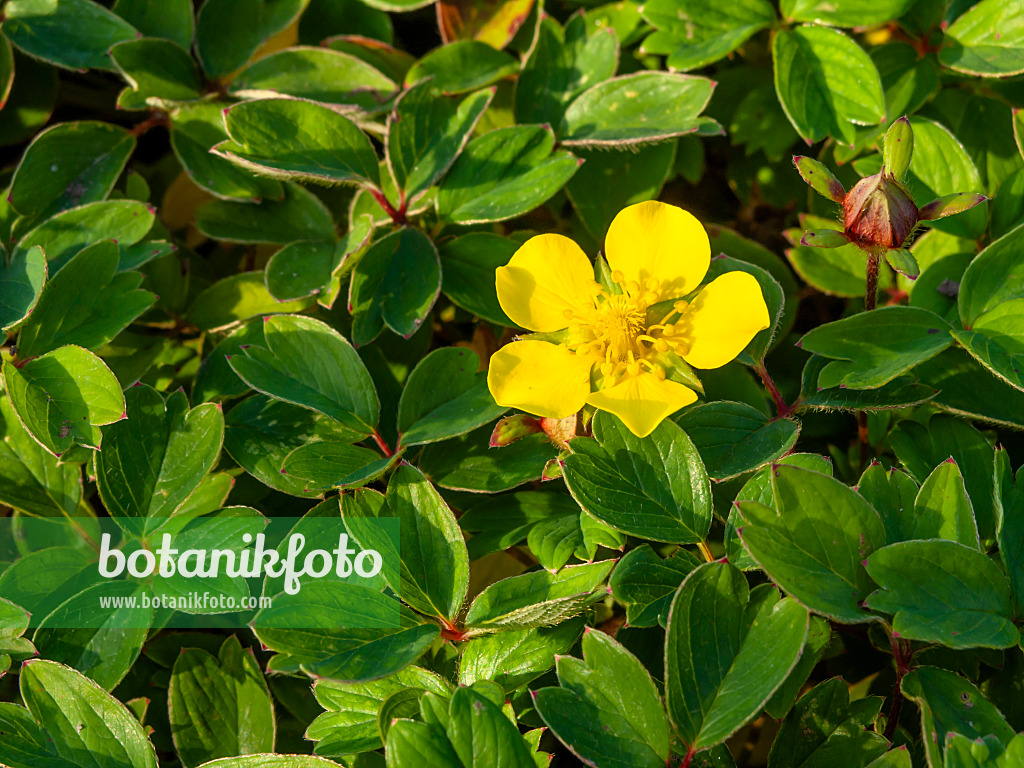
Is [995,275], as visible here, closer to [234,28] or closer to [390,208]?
[390,208]

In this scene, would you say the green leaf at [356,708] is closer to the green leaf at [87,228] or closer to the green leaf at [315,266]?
the green leaf at [315,266]

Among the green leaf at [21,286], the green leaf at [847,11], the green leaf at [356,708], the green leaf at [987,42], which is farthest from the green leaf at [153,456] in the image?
the green leaf at [987,42]

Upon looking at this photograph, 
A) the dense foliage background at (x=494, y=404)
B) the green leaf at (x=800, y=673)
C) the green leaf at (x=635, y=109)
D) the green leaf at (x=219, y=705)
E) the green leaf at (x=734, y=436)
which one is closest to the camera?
the dense foliage background at (x=494, y=404)

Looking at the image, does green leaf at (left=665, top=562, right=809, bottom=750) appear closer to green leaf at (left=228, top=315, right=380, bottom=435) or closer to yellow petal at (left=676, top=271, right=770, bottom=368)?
yellow petal at (left=676, top=271, right=770, bottom=368)

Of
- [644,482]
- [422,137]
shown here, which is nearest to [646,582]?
[644,482]

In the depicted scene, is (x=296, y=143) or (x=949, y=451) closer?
(x=949, y=451)

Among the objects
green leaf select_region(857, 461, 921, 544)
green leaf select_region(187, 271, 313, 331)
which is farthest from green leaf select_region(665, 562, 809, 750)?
green leaf select_region(187, 271, 313, 331)
